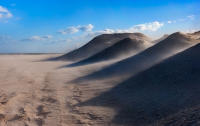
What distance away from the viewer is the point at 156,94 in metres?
10.9

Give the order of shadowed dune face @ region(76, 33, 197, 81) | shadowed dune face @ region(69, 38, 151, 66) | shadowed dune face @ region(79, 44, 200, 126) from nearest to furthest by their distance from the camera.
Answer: shadowed dune face @ region(79, 44, 200, 126) < shadowed dune face @ region(76, 33, 197, 81) < shadowed dune face @ region(69, 38, 151, 66)

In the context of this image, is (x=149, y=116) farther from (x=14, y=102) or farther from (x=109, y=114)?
(x=14, y=102)

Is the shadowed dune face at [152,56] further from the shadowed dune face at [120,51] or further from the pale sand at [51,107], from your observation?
the shadowed dune face at [120,51]

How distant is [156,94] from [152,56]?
12.6 metres

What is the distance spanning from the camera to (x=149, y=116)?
8312 millimetres

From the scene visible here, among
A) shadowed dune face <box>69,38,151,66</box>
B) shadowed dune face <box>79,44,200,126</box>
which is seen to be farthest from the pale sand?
shadowed dune face <box>69,38,151,66</box>

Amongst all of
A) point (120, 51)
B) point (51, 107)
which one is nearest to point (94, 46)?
point (120, 51)

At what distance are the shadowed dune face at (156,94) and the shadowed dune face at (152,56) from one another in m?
3.62

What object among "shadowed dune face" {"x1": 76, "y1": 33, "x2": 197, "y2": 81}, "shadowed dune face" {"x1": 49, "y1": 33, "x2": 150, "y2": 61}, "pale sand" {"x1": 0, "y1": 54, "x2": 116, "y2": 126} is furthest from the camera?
"shadowed dune face" {"x1": 49, "y1": 33, "x2": 150, "y2": 61}

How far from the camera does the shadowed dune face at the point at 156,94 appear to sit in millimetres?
8567

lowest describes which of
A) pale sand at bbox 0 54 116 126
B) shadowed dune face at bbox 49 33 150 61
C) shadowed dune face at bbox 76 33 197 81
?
pale sand at bbox 0 54 116 126

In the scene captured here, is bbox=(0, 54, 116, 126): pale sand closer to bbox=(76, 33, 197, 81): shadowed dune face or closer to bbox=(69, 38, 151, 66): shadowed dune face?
bbox=(76, 33, 197, 81): shadowed dune face

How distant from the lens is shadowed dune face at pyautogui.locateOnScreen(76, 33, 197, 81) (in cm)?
1935

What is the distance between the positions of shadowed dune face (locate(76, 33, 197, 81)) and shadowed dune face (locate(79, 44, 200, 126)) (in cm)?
362
